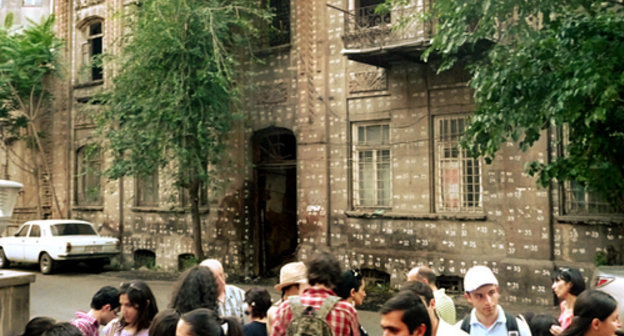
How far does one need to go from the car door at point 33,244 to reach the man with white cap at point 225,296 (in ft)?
50.0

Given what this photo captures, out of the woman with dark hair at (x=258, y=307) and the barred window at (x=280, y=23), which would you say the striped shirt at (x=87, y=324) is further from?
the barred window at (x=280, y=23)

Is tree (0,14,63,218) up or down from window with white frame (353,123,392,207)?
up

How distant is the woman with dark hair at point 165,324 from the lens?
4.60 m

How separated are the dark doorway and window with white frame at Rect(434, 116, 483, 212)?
449 centimetres

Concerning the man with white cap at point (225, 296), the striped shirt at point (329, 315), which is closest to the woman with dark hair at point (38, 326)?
the man with white cap at point (225, 296)

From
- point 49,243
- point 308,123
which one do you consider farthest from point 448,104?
point 49,243

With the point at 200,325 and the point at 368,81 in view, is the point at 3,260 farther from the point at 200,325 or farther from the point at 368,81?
the point at 200,325

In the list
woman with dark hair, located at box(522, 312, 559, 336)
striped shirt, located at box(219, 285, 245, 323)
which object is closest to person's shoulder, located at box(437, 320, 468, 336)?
woman with dark hair, located at box(522, 312, 559, 336)

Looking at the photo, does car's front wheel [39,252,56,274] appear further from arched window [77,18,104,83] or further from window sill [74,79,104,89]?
arched window [77,18,104,83]

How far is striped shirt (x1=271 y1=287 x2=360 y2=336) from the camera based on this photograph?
4363 millimetres

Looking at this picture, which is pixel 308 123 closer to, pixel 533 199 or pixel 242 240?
pixel 242 240

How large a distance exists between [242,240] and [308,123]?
4012 mm

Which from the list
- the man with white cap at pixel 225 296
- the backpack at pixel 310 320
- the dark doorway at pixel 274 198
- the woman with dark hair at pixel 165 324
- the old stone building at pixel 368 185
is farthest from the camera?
the dark doorway at pixel 274 198

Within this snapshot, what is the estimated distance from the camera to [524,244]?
13.5 meters
